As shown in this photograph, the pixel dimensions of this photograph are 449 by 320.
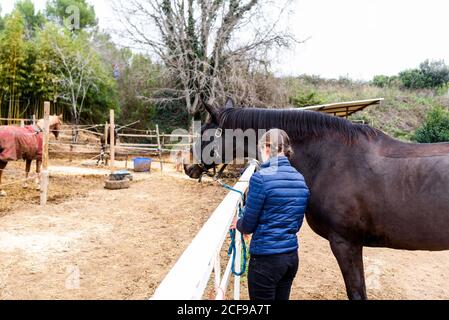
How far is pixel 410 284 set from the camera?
3.81 metres

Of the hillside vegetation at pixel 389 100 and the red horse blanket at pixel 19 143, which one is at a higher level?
the hillside vegetation at pixel 389 100

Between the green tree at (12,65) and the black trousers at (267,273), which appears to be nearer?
the black trousers at (267,273)

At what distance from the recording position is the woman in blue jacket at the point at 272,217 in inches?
72.8

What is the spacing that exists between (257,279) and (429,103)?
1063 inches

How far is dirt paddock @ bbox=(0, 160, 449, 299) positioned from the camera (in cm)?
347

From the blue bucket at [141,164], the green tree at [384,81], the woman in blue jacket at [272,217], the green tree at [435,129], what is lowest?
the blue bucket at [141,164]

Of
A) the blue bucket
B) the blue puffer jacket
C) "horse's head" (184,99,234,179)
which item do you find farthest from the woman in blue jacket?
the blue bucket

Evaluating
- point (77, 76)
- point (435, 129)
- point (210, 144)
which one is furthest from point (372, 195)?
point (77, 76)

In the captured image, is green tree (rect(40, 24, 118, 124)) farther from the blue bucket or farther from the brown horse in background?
the brown horse in background

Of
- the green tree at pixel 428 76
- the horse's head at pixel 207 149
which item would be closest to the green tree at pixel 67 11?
the green tree at pixel 428 76

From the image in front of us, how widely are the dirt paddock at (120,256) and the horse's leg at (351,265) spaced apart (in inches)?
37.2

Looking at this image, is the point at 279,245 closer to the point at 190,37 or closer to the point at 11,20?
the point at 190,37

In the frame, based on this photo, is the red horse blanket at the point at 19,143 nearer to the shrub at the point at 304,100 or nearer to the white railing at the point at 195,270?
the white railing at the point at 195,270
